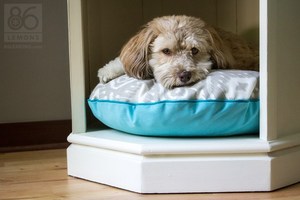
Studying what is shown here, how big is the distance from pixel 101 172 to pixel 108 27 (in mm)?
569

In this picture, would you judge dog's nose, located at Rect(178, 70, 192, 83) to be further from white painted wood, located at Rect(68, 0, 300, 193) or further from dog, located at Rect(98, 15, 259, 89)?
white painted wood, located at Rect(68, 0, 300, 193)

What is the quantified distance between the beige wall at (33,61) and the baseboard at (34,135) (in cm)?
3

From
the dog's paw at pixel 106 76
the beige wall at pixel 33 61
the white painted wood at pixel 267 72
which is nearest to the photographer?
the white painted wood at pixel 267 72

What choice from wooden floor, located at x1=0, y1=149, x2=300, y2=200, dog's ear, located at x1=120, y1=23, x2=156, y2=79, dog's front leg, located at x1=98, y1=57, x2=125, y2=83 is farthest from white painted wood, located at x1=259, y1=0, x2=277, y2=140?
dog's front leg, located at x1=98, y1=57, x2=125, y2=83

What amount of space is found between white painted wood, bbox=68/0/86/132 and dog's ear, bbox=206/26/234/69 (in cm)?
37

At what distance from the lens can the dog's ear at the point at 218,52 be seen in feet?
4.05

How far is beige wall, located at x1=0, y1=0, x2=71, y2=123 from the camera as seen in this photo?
1.71 meters

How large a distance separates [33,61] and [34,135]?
30 centimetres

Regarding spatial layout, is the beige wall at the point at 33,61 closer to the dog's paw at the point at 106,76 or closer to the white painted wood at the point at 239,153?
the dog's paw at the point at 106,76

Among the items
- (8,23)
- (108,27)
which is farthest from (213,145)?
(8,23)

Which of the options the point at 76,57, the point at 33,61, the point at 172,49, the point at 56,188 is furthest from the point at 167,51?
the point at 33,61

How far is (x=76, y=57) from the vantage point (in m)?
1.22

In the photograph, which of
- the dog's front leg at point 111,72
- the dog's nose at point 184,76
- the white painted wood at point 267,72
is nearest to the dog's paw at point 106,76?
the dog's front leg at point 111,72

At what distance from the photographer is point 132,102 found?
115cm
